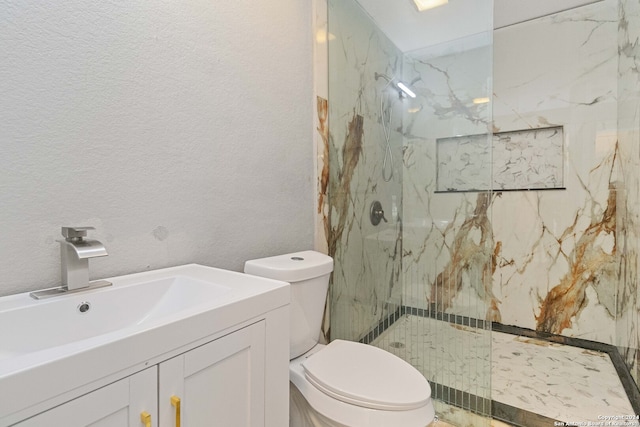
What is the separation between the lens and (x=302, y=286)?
50.6 inches

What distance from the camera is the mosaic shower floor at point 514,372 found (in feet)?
5.19

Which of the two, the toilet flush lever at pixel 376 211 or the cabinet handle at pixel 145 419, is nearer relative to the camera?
the cabinet handle at pixel 145 419

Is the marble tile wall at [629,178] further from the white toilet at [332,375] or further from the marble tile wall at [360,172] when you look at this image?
the white toilet at [332,375]

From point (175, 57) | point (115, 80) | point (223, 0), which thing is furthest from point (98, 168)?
point (223, 0)

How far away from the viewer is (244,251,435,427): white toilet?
1.01 meters

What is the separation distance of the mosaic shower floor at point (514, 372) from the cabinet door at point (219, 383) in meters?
1.19

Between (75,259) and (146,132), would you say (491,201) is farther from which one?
(75,259)

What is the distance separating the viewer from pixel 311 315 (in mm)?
1347

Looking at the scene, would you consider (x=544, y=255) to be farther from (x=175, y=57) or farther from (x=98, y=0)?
(x=98, y=0)

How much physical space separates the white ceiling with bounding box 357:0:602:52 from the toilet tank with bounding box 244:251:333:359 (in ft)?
4.72

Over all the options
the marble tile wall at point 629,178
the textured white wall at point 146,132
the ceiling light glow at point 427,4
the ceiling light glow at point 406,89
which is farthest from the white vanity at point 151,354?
the marble tile wall at point 629,178

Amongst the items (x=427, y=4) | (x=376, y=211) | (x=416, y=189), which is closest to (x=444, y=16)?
(x=427, y=4)

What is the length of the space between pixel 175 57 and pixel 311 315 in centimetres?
112

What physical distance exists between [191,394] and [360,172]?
5.22 feet
